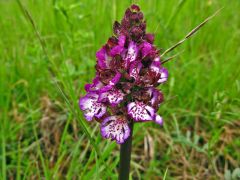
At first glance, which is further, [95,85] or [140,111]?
[95,85]

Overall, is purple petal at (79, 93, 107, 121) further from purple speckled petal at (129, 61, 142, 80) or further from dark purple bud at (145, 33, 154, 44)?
dark purple bud at (145, 33, 154, 44)

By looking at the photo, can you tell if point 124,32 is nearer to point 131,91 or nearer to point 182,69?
point 131,91

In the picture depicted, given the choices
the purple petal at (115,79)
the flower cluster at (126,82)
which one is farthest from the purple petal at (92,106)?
the purple petal at (115,79)

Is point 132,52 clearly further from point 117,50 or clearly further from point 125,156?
point 125,156

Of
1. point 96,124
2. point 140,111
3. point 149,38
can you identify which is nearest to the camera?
point 140,111

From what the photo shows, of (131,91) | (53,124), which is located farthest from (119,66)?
(53,124)

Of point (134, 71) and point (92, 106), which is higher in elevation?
point (134, 71)

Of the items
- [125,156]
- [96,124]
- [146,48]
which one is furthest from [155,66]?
[96,124]
